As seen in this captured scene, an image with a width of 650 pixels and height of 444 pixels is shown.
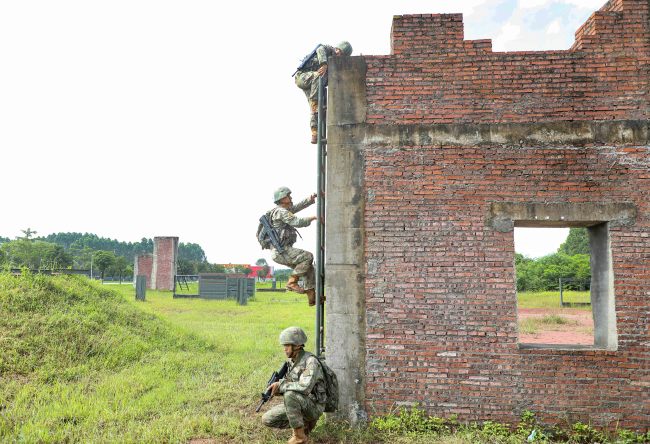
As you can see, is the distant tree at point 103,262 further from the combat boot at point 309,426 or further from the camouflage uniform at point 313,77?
the combat boot at point 309,426

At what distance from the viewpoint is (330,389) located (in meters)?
5.19

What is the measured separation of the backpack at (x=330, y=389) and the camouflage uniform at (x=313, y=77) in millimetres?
3353

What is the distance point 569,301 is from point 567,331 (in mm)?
9934

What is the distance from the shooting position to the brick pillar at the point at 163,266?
31.2 metres

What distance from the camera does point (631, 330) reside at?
5.28 meters

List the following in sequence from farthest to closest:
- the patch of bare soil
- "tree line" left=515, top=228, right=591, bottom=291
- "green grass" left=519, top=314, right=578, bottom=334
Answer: "tree line" left=515, top=228, right=591, bottom=291, "green grass" left=519, top=314, right=578, bottom=334, the patch of bare soil

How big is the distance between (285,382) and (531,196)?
146 inches

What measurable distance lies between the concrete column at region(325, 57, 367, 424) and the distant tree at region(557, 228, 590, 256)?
49.0m

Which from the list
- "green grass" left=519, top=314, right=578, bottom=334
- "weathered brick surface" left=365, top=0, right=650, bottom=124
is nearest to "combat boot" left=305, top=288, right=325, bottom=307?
"weathered brick surface" left=365, top=0, right=650, bottom=124

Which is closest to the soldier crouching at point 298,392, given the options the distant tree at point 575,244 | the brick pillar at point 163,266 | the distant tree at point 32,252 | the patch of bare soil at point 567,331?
the patch of bare soil at point 567,331

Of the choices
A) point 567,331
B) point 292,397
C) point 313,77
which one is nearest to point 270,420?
point 292,397

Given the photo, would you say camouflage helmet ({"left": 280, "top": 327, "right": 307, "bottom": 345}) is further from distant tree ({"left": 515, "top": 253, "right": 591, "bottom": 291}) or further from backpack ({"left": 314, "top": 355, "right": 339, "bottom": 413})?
distant tree ({"left": 515, "top": 253, "right": 591, "bottom": 291})

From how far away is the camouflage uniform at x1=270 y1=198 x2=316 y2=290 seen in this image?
6.09 meters

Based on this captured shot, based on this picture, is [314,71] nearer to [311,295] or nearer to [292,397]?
[311,295]
